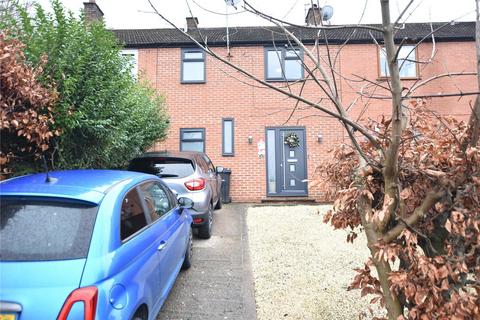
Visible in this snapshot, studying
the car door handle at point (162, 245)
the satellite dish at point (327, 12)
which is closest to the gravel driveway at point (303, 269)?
the car door handle at point (162, 245)

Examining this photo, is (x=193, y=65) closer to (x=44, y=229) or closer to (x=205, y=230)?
(x=205, y=230)

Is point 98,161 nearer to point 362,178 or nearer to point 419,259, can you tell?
point 362,178

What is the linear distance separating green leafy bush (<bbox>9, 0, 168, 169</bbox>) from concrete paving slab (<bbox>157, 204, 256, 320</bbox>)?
214 cm

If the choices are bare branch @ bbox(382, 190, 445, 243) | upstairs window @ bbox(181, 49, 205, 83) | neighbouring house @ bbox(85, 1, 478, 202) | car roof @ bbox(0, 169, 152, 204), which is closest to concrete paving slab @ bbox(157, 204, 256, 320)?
car roof @ bbox(0, 169, 152, 204)

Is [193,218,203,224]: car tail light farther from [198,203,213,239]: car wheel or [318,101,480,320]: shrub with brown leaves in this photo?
[318,101,480,320]: shrub with brown leaves

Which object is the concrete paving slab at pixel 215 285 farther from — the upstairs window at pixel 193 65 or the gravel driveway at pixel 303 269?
the upstairs window at pixel 193 65

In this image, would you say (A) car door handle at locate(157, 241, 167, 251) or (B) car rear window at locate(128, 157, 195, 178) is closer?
(A) car door handle at locate(157, 241, 167, 251)

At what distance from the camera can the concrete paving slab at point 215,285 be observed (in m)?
3.56

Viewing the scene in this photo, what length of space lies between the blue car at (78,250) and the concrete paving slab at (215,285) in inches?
32.0

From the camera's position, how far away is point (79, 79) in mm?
4016

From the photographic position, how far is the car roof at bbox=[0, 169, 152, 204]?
225cm

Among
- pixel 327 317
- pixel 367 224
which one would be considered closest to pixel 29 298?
pixel 367 224

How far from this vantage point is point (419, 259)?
1985mm

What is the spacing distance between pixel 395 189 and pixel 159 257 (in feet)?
6.54
